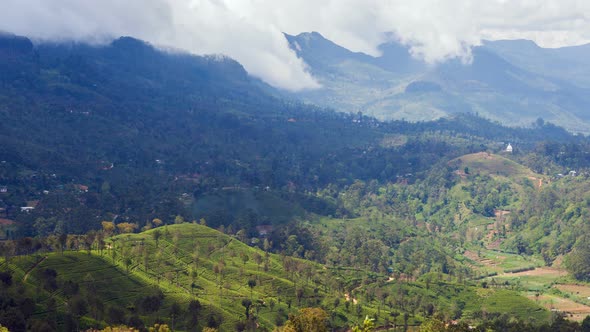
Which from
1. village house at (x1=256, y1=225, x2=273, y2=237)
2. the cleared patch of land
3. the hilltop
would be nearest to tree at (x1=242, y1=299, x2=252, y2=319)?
the hilltop

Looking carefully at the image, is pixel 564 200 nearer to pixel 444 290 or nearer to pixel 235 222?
pixel 444 290

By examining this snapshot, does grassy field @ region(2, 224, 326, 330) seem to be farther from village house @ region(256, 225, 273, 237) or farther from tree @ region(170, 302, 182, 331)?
village house @ region(256, 225, 273, 237)

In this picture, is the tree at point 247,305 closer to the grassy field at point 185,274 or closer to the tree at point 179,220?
the grassy field at point 185,274

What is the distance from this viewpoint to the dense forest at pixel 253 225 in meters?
68.9

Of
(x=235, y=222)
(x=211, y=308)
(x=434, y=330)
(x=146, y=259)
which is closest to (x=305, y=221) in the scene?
(x=235, y=222)

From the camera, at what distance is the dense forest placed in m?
68.9

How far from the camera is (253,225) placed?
122688mm

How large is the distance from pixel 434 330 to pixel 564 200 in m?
99.3

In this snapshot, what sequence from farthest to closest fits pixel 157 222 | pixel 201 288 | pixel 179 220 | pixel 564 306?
pixel 179 220 → pixel 157 222 → pixel 564 306 → pixel 201 288

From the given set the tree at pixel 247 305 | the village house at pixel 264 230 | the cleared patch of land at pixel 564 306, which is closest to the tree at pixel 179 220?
the village house at pixel 264 230

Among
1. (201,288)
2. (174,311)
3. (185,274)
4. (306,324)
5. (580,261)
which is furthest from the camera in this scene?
(580,261)

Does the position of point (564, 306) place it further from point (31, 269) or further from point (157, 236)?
point (31, 269)

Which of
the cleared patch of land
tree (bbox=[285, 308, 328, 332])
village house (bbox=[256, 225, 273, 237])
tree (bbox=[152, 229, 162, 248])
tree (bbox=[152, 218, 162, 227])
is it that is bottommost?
the cleared patch of land

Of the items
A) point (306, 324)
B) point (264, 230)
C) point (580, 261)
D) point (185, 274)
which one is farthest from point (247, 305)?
point (580, 261)
